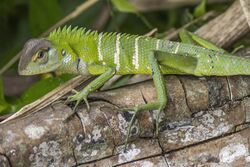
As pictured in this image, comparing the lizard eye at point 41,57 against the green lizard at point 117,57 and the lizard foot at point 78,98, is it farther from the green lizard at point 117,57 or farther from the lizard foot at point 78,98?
the lizard foot at point 78,98

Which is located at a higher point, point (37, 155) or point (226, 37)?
Answer: point (226, 37)

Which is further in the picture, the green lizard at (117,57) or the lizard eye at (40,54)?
the lizard eye at (40,54)

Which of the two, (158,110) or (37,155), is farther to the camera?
(158,110)

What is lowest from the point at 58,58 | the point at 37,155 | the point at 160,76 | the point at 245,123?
the point at 245,123

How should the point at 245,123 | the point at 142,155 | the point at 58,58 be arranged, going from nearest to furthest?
the point at 142,155, the point at 245,123, the point at 58,58

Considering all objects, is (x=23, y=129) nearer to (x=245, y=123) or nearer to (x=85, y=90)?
(x=85, y=90)

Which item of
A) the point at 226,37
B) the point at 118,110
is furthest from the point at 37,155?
the point at 226,37

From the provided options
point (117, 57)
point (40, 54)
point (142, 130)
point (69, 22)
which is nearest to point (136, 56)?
point (117, 57)

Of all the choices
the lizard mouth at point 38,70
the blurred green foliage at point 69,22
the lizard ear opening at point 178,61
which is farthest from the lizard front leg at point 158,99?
the blurred green foliage at point 69,22
